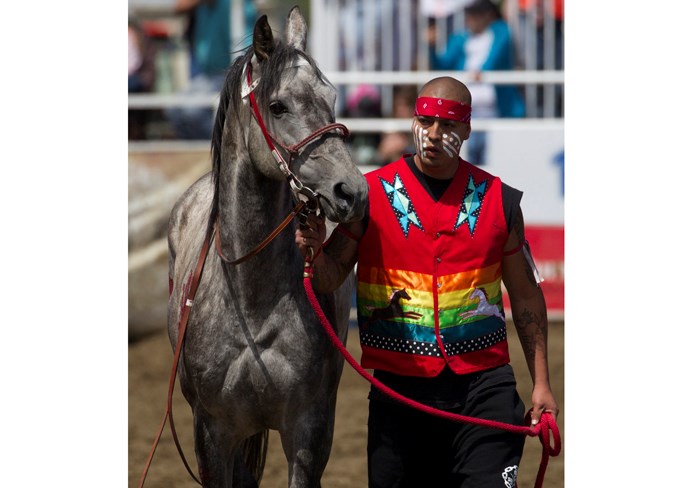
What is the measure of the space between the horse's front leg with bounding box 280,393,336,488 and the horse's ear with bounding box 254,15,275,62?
1.36 meters

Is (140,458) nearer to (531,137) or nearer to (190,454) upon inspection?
(190,454)

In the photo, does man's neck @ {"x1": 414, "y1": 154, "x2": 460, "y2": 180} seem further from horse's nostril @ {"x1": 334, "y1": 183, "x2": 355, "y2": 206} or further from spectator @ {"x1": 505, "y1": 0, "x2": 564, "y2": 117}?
spectator @ {"x1": 505, "y1": 0, "x2": 564, "y2": 117}

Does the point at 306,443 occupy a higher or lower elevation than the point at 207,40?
lower

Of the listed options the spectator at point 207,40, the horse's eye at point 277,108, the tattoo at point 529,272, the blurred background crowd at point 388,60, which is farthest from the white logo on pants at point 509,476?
the spectator at point 207,40

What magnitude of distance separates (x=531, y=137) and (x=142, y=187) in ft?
11.7

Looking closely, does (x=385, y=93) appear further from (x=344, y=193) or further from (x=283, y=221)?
(x=344, y=193)

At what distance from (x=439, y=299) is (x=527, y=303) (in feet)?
1.25

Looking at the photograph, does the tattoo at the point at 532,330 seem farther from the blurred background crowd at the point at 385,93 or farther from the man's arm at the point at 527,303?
the blurred background crowd at the point at 385,93

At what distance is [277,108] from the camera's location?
13.4 feet

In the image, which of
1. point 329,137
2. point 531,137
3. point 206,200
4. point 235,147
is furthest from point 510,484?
point 531,137

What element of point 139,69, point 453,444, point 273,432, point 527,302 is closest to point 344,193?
point 527,302

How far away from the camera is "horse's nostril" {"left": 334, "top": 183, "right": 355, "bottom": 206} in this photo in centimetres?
381

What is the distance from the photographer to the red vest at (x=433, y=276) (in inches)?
159

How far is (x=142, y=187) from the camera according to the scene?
1027cm
